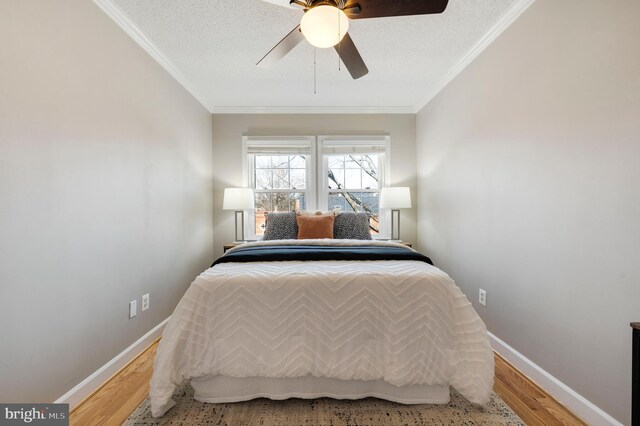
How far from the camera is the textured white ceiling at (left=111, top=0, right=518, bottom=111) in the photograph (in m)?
1.96

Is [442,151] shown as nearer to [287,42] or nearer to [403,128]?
[403,128]

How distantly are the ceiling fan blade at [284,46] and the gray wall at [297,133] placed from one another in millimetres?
1767

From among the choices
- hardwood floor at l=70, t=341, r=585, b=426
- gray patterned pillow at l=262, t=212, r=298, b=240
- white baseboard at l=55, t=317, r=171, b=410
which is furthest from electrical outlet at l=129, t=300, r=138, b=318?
gray patterned pillow at l=262, t=212, r=298, b=240

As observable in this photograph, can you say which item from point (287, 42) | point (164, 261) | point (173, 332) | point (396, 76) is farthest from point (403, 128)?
point (173, 332)

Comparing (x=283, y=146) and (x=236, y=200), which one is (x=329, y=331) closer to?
(x=236, y=200)

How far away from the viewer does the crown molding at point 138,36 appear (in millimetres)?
1847

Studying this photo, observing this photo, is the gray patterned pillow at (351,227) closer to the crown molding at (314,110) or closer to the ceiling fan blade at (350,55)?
the crown molding at (314,110)

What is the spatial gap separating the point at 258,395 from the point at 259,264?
714 millimetres

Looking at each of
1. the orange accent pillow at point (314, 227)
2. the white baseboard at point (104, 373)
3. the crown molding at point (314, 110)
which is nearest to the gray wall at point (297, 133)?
the crown molding at point (314, 110)

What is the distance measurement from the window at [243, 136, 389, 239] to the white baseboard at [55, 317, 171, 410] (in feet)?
6.03

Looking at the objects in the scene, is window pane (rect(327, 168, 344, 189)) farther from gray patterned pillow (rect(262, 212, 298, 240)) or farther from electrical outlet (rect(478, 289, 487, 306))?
electrical outlet (rect(478, 289, 487, 306))

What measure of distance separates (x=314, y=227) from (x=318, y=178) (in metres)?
0.99

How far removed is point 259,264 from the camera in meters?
1.84

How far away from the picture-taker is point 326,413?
149 cm
